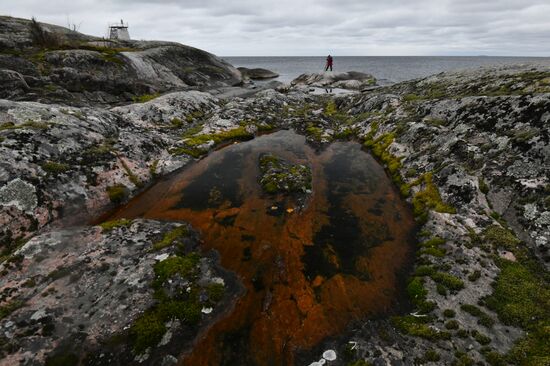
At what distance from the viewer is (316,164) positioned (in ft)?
89.6

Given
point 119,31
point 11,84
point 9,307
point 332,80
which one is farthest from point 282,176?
point 119,31

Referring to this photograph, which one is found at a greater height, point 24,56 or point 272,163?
point 24,56

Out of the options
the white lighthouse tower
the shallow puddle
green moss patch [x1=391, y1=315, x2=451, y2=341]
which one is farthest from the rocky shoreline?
the white lighthouse tower

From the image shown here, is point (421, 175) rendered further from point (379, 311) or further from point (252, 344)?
point (252, 344)

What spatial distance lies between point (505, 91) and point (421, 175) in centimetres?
1489

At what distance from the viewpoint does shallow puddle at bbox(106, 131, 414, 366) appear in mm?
11547

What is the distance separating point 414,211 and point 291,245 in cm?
864

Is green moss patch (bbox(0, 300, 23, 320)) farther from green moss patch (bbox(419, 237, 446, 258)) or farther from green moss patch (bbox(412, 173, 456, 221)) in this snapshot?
green moss patch (bbox(412, 173, 456, 221))

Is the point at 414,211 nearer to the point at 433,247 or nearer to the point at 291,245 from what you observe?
the point at 433,247

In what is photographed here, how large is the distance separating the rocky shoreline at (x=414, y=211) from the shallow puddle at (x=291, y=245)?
2.76 ft

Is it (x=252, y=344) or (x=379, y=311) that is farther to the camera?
(x=379, y=311)

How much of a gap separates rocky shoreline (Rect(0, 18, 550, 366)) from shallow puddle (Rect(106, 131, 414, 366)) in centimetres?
84

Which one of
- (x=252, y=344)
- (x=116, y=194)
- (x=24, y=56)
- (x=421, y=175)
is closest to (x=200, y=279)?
(x=252, y=344)

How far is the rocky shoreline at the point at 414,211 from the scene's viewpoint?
35.2 ft
